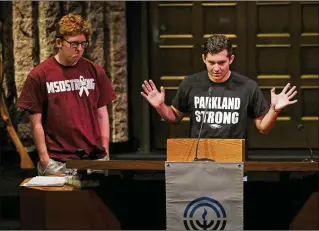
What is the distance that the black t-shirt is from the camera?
624 cm

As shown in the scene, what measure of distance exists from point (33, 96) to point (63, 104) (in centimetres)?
21

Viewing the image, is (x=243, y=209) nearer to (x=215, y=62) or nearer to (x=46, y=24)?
(x=215, y=62)

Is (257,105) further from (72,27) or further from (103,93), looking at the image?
(72,27)

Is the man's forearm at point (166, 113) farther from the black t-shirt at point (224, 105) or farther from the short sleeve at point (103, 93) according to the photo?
the short sleeve at point (103, 93)

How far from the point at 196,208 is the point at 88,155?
Answer: 40.5 inches

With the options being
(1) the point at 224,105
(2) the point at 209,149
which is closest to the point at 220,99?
(1) the point at 224,105

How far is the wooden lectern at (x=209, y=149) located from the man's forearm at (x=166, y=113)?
770 millimetres

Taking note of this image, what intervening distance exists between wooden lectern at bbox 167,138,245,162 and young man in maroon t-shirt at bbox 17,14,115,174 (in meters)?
0.89

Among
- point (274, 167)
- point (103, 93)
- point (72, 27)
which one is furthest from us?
point (103, 93)

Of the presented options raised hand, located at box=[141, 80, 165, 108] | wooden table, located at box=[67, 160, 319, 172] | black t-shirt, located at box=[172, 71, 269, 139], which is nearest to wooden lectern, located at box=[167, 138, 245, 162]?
wooden table, located at box=[67, 160, 319, 172]

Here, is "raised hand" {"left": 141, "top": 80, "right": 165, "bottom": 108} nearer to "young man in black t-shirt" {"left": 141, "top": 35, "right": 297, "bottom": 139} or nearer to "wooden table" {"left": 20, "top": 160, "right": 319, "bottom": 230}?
"young man in black t-shirt" {"left": 141, "top": 35, "right": 297, "bottom": 139}

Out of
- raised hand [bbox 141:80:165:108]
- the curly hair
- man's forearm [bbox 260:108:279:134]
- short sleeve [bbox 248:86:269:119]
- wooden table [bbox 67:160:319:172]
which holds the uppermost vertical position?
the curly hair

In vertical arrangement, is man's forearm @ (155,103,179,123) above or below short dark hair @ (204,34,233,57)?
below

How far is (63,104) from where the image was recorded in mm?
6426
